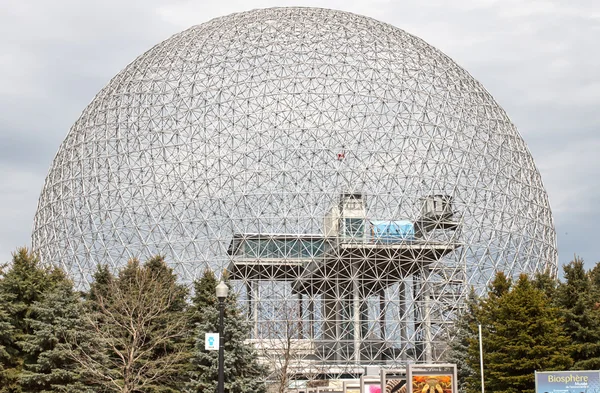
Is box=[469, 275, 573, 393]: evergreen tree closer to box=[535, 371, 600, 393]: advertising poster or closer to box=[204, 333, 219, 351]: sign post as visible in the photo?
box=[535, 371, 600, 393]: advertising poster

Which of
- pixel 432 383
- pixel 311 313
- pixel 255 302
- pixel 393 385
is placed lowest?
pixel 393 385

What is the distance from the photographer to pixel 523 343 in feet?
81.5

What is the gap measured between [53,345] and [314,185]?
15.6 m

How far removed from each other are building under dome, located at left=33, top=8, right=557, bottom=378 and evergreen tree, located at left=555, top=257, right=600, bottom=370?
10.4 metres

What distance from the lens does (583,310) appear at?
2609cm

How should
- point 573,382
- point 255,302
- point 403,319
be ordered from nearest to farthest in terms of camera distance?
point 573,382 < point 255,302 < point 403,319

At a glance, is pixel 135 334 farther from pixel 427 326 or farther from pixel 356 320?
pixel 427 326

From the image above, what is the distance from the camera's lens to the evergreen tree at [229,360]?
82.0 ft

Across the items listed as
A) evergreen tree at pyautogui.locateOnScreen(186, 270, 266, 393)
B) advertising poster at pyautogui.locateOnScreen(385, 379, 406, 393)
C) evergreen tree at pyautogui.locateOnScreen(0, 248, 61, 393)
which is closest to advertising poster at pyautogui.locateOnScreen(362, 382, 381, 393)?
advertising poster at pyautogui.locateOnScreen(385, 379, 406, 393)

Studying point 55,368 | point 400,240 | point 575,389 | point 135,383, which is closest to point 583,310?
point 575,389

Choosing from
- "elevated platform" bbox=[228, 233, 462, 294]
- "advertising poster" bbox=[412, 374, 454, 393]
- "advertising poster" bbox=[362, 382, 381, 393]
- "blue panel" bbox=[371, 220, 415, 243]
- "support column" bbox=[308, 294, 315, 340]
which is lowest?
"advertising poster" bbox=[362, 382, 381, 393]

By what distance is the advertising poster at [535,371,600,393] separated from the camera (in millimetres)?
18859

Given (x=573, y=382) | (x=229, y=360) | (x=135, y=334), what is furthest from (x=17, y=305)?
(x=573, y=382)

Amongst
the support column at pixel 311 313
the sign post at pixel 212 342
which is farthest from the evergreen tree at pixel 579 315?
the sign post at pixel 212 342
